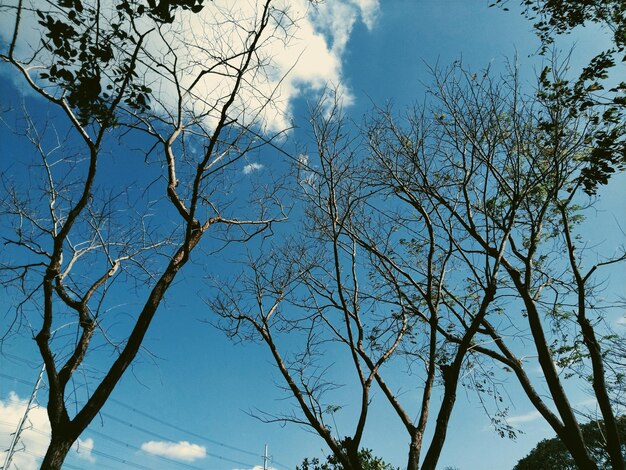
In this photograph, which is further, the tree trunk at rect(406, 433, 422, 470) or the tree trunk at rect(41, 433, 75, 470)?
the tree trunk at rect(406, 433, 422, 470)

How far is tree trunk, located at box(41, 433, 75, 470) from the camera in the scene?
3109 millimetres

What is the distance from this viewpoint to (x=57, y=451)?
3.18 meters

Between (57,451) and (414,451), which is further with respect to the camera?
(414,451)

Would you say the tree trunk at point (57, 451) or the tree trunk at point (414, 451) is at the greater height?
the tree trunk at point (414, 451)

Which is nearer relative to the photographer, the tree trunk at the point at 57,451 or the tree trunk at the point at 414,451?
the tree trunk at the point at 57,451

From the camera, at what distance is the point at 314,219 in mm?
7137

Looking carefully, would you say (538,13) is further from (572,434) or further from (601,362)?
(572,434)

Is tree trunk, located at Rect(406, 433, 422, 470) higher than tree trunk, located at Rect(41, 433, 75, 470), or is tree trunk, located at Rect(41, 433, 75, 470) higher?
tree trunk, located at Rect(406, 433, 422, 470)

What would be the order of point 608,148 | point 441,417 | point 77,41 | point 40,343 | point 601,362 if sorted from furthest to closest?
1. point 601,362
2. point 608,148
3. point 441,417
4. point 40,343
5. point 77,41

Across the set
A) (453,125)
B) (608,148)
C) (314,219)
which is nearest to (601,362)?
(608,148)

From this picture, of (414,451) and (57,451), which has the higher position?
(414,451)

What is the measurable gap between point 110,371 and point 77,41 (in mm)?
2900

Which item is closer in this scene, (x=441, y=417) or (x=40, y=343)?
(x=40, y=343)

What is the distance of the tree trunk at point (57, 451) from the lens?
3.11 m
